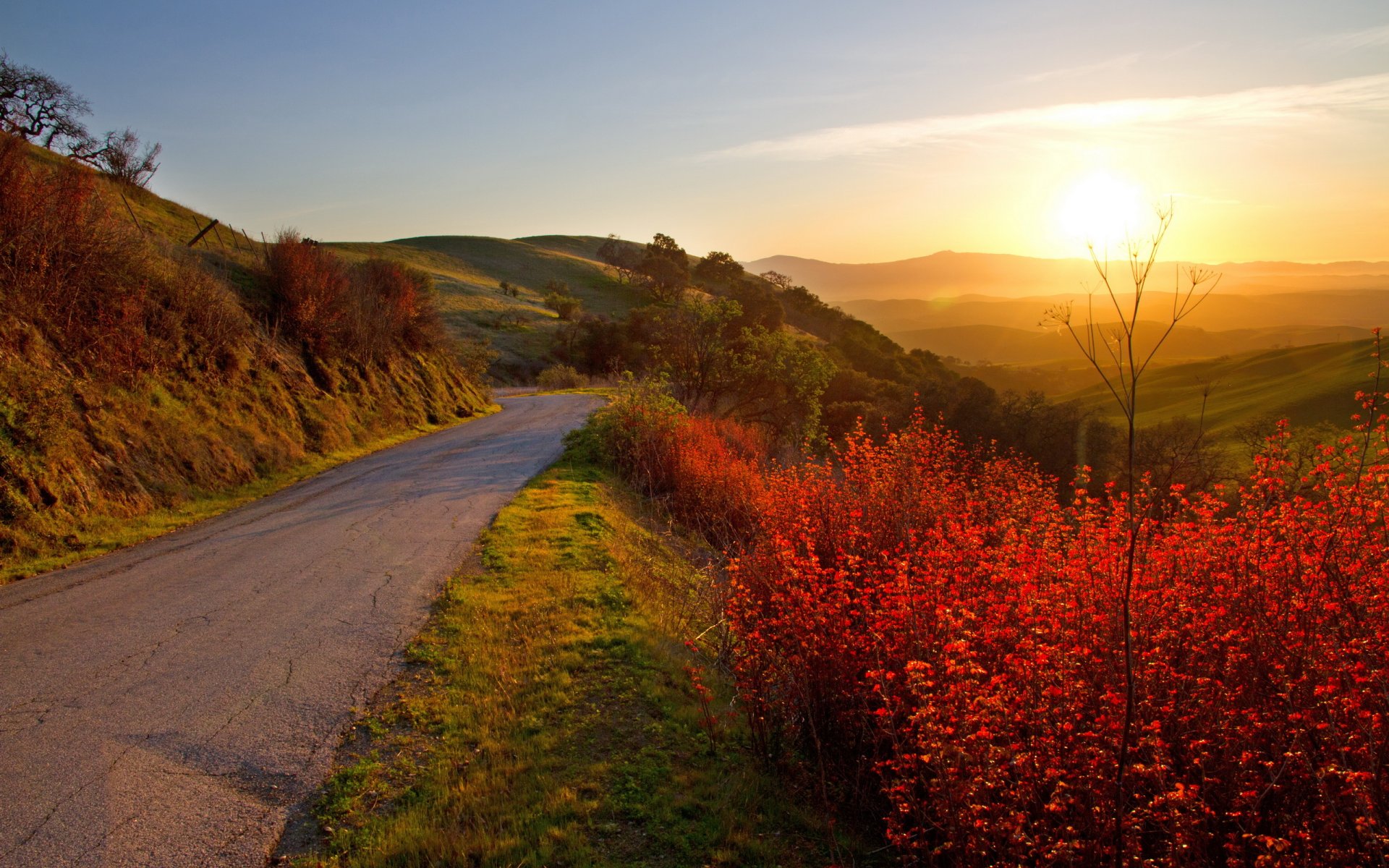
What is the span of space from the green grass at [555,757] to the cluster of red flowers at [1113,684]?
620 mm

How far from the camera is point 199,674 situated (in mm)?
5176

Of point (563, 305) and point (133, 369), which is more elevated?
point (563, 305)

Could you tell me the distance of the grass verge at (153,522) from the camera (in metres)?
7.71

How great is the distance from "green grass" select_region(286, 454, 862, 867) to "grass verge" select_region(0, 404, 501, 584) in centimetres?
486

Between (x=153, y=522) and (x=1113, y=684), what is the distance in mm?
11518

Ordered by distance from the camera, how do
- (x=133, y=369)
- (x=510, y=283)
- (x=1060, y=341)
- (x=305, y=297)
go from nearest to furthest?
(x=133, y=369) → (x=305, y=297) → (x=510, y=283) → (x=1060, y=341)

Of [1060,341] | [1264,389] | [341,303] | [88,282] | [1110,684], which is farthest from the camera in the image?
[1060,341]

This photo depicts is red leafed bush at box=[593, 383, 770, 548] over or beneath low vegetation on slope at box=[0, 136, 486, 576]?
beneath

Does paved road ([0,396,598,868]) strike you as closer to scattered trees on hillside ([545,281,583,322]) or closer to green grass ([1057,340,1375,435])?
green grass ([1057,340,1375,435])

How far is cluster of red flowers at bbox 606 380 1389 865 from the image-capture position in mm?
3104

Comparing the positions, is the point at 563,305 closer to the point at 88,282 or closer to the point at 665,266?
the point at 665,266

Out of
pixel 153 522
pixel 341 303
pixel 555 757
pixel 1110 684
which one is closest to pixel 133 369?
pixel 153 522

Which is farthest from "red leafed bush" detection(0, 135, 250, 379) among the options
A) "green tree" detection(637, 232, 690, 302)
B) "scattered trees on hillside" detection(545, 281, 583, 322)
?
"green tree" detection(637, 232, 690, 302)

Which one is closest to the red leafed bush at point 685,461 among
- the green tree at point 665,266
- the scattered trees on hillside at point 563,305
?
the scattered trees on hillside at point 563,305
